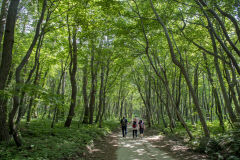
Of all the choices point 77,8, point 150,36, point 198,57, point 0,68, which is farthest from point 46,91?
point 198,57

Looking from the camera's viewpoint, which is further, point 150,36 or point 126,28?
point 150,36

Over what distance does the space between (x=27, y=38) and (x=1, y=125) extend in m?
9.86

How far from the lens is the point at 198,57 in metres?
13.8

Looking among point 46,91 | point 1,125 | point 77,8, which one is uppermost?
point 77,8

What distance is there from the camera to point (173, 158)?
671 centimetres

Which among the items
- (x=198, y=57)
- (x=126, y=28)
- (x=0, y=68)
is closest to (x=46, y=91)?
(x=0, y=68)

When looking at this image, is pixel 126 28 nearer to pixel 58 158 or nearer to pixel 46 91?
pixel 46 91

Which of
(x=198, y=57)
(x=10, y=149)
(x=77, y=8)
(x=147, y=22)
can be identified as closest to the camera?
(x=10, y=149)

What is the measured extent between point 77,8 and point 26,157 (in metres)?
7.30

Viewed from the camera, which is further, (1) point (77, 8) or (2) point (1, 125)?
(1) point (77, 8)

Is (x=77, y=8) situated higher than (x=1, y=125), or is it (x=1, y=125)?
(x=77, y=8)

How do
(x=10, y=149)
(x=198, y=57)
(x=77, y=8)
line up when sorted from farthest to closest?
(x=198, y=57) < (x=77, y=8) < (x=10, y=149)

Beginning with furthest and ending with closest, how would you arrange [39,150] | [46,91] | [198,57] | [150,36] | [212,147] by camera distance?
[198,57] < [150,36] < [212,147] < [39,150] < [46,91]

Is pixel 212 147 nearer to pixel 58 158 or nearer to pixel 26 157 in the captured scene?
pixel 58 158
